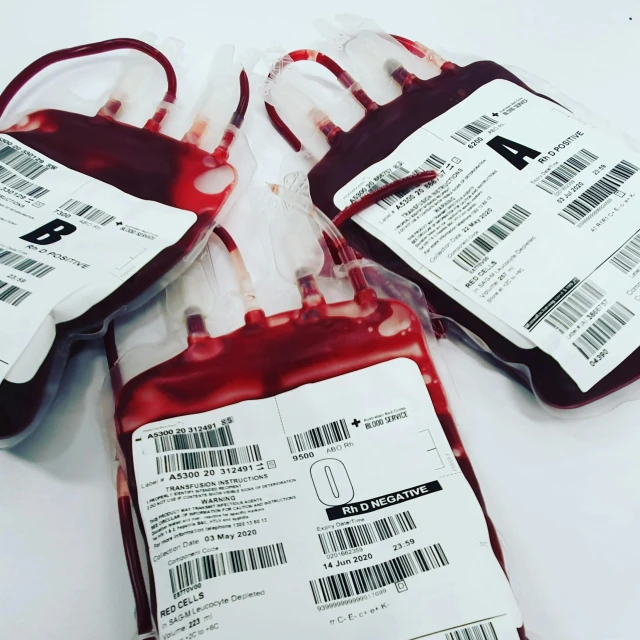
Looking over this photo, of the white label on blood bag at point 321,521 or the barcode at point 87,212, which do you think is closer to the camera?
the white label on blood bag at point 321,521

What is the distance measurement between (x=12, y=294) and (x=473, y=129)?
35cm

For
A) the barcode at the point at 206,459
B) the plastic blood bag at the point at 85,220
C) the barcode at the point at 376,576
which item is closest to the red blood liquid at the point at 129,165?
the plastic blood bag at the point at 85,220

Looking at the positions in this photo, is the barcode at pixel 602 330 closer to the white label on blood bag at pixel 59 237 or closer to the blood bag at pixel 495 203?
the blood bag at pixel 495 203

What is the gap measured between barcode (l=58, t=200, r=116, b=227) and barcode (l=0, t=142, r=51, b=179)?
40mm

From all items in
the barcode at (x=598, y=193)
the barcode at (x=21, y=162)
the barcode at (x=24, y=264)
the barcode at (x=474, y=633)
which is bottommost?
the barcode at (x=474, y=633)

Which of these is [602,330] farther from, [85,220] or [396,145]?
[85,220]

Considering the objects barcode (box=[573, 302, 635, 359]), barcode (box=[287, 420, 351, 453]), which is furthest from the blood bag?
barcode (box=[287, 420, 351, 453])

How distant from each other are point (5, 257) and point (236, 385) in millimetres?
172

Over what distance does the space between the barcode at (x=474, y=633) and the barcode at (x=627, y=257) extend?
0.24 meters

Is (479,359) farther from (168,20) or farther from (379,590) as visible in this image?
(168,20)

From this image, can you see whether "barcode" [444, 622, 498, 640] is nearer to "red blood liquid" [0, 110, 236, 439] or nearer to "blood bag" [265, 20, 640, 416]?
"blood bag" [265, 20, 640, 416]

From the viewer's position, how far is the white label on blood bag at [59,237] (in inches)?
15.5

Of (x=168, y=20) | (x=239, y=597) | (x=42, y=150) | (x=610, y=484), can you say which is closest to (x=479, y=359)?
(x=610, y=484)

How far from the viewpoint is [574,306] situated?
411mm
